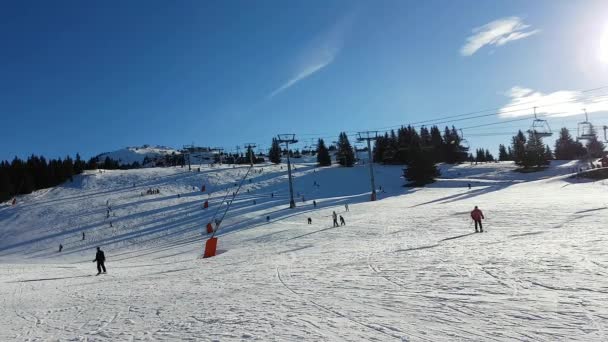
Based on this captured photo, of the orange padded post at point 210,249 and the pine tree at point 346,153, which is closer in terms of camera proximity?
the orange padded post at point 210,249

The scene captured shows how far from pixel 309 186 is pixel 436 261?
A: 6645 centimetres

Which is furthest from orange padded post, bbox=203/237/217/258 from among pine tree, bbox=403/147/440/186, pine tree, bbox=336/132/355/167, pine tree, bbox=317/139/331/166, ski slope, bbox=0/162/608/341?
pine tree, bbox=317/139/331/166

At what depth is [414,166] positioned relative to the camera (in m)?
75.2

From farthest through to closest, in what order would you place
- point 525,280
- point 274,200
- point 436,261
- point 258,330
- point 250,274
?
1. point 274,200
2. point 250,274
3. point 436,261
4. point 525,280
5. point 258,330

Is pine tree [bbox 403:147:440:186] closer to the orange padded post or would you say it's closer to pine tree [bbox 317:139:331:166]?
pine tree [bbox 317:139:331:166]

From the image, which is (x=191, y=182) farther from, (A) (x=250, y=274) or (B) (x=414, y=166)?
Result: (A) (x=250, y=274)

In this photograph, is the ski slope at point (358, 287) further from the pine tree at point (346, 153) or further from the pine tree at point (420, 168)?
the pine tree at point (346, 153)

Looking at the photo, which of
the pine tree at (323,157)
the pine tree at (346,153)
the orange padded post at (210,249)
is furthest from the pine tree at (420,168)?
the orange padded post at (210,249)

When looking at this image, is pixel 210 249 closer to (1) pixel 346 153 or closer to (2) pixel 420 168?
(2) pixel 420 168

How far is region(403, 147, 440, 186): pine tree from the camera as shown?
7462 cm

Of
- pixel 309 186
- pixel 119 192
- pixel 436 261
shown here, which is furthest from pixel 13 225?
pixel 436 261

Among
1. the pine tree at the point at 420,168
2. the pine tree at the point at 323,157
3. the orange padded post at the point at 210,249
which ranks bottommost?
the orange padded post at the point at 210,249

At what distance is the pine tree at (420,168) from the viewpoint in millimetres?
74625

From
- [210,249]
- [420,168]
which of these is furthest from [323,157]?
[210,249]
